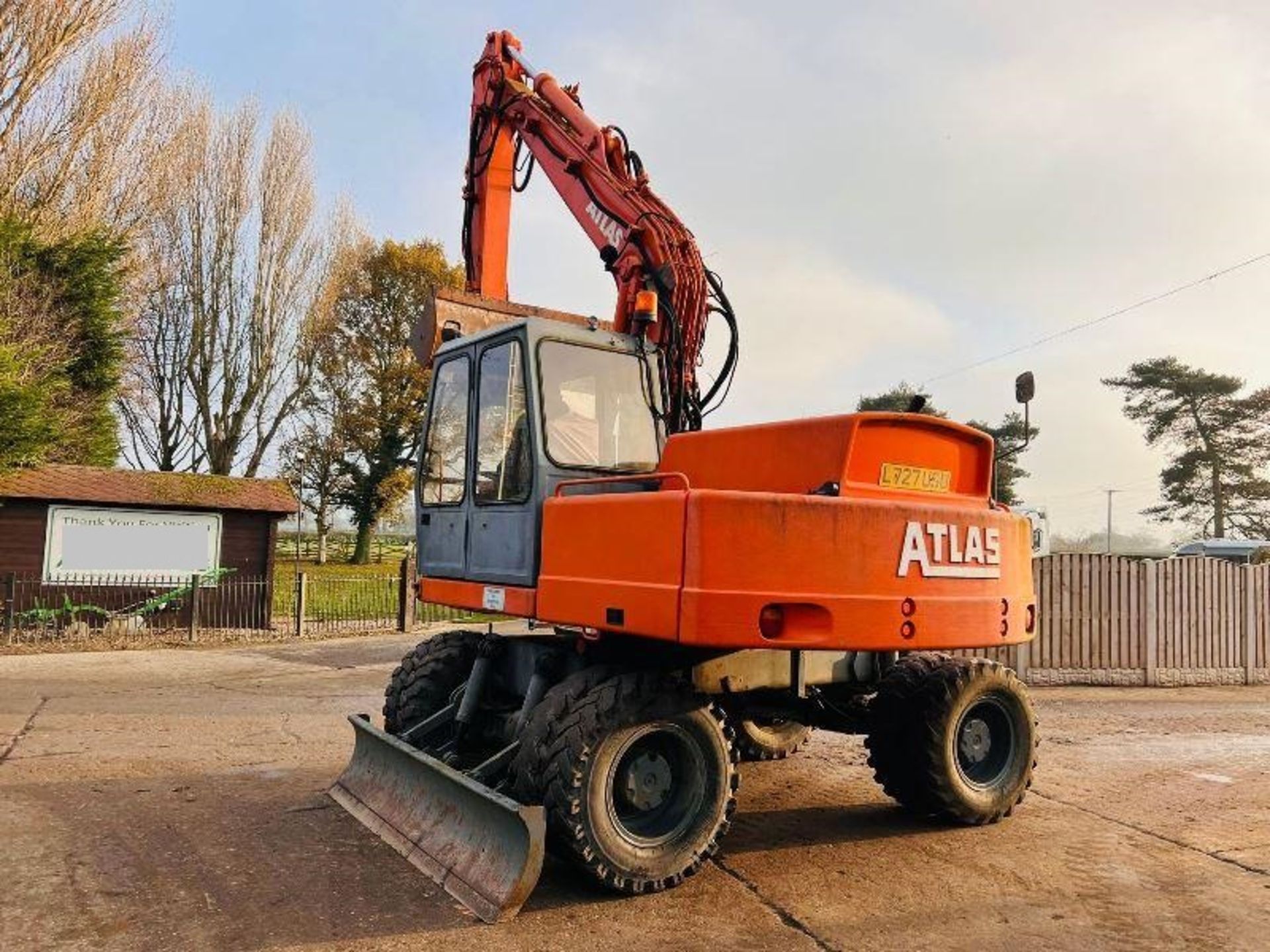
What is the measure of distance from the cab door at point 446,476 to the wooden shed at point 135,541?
1187 centimetres

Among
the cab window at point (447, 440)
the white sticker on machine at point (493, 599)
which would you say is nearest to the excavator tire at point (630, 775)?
the white sticker on machine at point (493, 599)

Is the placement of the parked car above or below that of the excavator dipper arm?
below

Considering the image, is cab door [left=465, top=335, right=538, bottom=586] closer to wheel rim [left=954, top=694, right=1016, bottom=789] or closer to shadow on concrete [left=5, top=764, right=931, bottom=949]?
shadow on concrete [left=5, top=764, right=931, bottom=949]

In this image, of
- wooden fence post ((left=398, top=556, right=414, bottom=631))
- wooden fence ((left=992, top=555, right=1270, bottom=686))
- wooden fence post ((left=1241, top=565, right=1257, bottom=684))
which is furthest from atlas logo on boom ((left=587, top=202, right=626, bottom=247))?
wooden fence post ((left=398, top=556, right=414, bottom=631))

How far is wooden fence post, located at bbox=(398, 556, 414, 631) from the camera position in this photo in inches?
692

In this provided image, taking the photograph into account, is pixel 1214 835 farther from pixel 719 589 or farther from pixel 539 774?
pixel 539 774

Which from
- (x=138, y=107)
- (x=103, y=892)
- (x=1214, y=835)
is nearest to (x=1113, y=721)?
(x=1214, y=835)

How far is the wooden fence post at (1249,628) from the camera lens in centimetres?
1262

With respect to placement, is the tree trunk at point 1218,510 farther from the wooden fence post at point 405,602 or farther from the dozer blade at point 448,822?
the dozer blade at point 448,822

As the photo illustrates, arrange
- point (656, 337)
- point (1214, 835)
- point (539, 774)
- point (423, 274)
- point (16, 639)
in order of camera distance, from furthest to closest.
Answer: point (423, 274) → point (16, 639) → point (656, 337) → point (1214, 835) → point (539, 774)

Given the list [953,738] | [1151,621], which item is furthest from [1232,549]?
[953,738]

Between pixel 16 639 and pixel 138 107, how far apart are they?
15.6m

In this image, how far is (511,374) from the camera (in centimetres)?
521

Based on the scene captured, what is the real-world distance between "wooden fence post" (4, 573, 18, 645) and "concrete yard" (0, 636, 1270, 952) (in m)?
7.59
